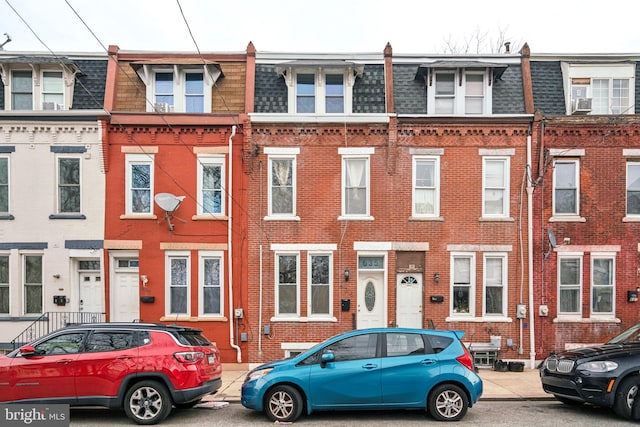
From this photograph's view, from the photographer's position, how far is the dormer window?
45.4 feet

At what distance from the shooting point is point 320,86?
13984 millimetres

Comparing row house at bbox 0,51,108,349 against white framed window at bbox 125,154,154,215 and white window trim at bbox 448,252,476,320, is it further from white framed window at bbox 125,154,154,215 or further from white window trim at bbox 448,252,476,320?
white window trim at bbox 448,252,476,320

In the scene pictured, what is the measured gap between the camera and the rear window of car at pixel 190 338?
27.1 ft

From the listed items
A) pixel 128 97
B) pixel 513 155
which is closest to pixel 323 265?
pixel 513 155

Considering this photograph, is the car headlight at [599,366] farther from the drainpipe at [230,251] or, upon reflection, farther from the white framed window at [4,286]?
the white framed window at [4,286]

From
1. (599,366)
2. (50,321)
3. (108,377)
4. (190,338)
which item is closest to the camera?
(108,377)

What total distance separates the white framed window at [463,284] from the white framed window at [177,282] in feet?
25.4

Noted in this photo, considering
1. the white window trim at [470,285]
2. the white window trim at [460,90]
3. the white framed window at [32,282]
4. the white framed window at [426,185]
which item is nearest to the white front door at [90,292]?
the white framed window at [32,282]

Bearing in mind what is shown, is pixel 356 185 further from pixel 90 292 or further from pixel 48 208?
pixel 48 208

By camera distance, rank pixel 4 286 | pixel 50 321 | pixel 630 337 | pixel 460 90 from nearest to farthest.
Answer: pixel 630 337 → pixel 50 321 → pixel 4 286 → pixel 460 90

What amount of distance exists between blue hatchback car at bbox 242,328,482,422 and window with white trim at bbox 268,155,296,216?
6277mm

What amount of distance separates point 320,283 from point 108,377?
22.5 ft

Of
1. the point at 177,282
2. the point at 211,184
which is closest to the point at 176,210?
the point at 211,184

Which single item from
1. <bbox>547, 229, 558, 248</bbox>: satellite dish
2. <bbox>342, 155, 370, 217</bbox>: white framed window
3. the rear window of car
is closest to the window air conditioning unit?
<bbox>547, 229, 558, 248</bbox>: satellite dish
